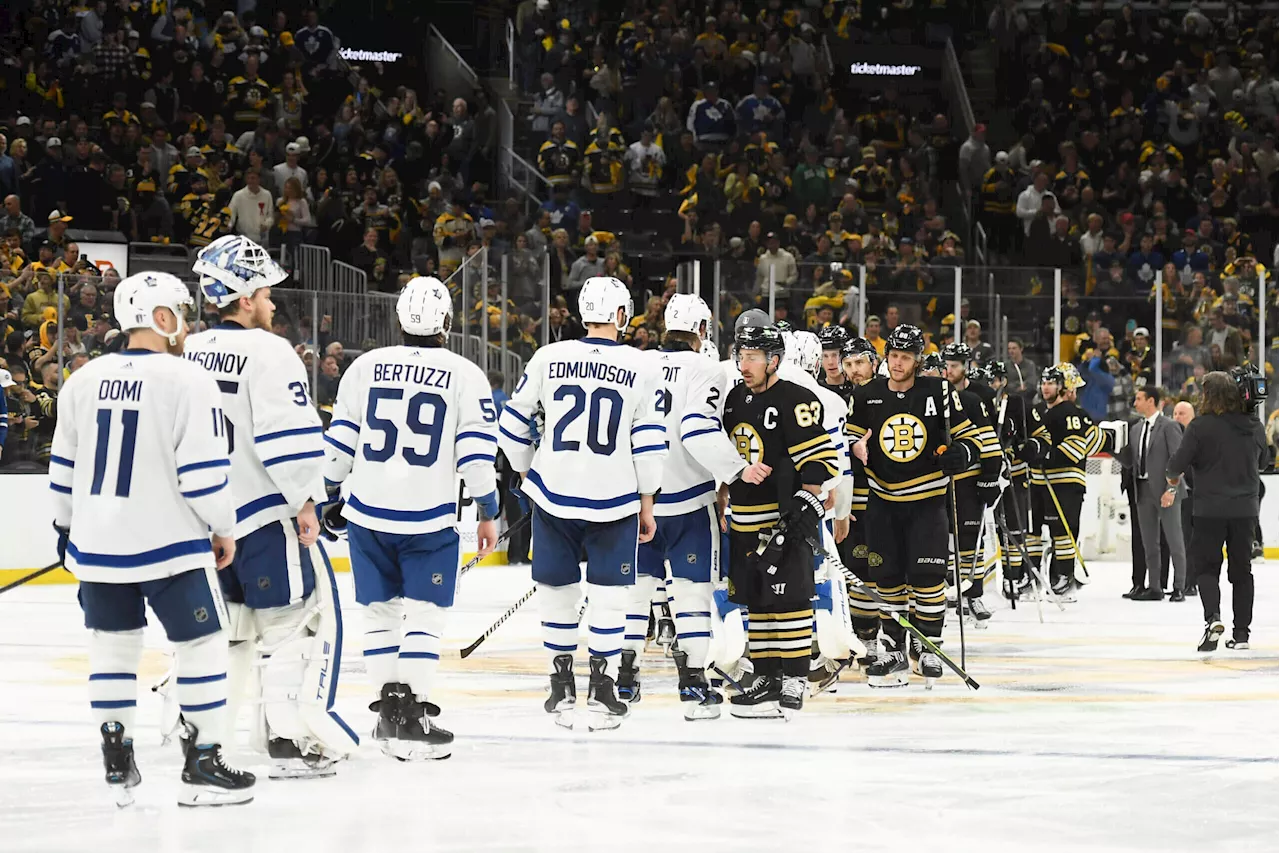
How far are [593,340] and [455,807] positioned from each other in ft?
6.50

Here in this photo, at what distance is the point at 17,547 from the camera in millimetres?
11242

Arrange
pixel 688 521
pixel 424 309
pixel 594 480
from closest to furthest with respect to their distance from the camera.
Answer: pixel 424 309
pixel 594 480
pixel 688 521

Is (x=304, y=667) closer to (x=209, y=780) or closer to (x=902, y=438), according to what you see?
(x=209, y=780)

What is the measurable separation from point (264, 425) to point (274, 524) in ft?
1.01

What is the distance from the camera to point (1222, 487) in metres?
8.07

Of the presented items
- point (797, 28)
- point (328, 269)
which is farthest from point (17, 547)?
point (797, 28)

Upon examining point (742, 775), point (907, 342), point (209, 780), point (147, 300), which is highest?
point (147, 300)

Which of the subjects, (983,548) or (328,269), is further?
(328,269)

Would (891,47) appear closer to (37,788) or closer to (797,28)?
(797,28)

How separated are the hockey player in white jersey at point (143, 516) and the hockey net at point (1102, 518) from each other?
10.8m

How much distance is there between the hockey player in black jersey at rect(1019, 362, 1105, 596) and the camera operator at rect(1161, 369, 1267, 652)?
2.33 meters

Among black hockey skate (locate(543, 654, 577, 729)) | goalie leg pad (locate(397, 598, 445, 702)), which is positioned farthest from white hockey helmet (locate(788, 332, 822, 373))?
goalie leg pad (locate(397, 598, 445, 702))

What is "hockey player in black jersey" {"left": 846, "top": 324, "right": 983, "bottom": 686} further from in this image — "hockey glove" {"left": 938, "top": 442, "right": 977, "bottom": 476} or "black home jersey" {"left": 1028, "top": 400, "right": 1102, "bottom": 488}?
"black home jersey" {"left": 1028, "top": 400, "right": 1102, "bottom": 488}

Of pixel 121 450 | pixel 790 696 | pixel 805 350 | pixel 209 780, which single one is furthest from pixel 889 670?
pixel 121 450
